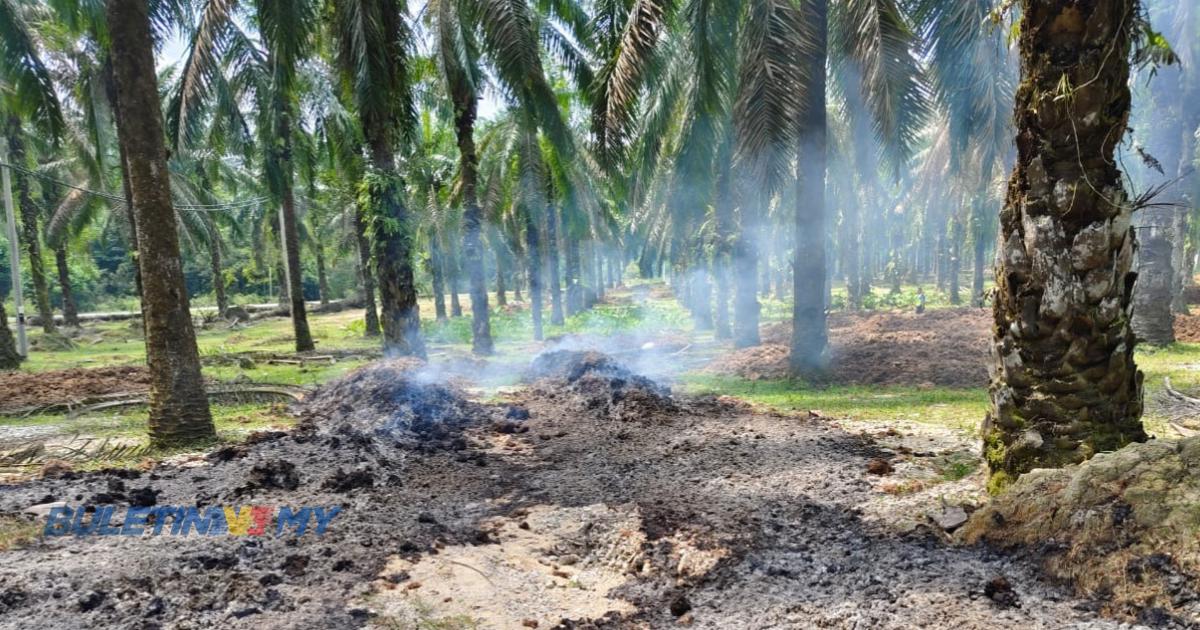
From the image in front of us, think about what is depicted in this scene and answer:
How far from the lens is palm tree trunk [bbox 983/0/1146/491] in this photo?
3.74 meters

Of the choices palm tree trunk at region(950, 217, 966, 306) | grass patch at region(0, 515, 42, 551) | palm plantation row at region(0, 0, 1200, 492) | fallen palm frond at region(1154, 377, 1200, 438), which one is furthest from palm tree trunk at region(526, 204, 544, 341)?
palm tree trunk at region(950, 217, 966, 306)

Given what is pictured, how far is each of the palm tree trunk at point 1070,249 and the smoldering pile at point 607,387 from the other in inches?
191

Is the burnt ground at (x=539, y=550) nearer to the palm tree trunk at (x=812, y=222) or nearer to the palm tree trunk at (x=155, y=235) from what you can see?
the palm tree trunk at (x=155, y=235)

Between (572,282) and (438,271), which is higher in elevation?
(438,271)

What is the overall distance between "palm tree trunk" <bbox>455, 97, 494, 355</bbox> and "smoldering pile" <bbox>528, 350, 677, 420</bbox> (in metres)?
4.65

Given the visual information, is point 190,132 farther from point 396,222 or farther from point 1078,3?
point 1078,3

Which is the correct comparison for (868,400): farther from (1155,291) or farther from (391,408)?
(1155,291)

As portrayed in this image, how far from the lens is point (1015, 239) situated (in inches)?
161

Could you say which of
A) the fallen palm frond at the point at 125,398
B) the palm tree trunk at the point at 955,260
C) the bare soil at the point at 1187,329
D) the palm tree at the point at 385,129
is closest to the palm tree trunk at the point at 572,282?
the palm tree trunk at the point at 955,260

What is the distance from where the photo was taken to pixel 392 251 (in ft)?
37.8

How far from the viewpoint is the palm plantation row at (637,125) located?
12.8ft

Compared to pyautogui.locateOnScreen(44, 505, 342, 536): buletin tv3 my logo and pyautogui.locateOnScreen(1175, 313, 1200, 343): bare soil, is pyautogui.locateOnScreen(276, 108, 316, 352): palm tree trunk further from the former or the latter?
pyautogui.locateOnScreen(1175, 313, 1200, 343): bare soil

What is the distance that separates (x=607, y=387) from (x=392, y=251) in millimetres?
4910

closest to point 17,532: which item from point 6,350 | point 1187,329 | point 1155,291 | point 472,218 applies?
point 472,218
